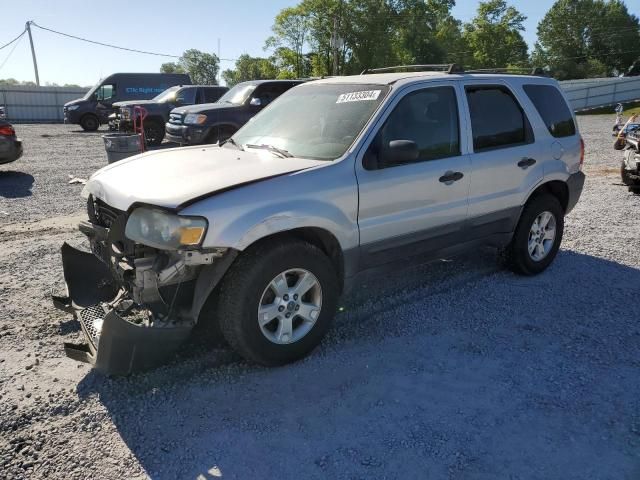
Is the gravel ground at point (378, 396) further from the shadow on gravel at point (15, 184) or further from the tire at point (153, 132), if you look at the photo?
the tire at point (153, 132)

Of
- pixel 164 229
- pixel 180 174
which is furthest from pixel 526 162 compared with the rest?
pixel 164 229

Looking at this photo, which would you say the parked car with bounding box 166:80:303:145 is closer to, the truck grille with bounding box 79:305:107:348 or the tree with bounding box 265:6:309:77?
the truck grille with bounding box 79:305:107:348

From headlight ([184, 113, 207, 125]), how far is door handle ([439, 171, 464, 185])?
8905 mm

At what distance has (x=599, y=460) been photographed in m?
2.73

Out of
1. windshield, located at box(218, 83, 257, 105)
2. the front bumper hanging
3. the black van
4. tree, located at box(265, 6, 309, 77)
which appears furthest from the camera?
tree, located at box(265, 6, 309, 77)

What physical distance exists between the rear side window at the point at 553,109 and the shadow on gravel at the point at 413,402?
1.83 metres

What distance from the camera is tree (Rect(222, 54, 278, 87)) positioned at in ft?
219

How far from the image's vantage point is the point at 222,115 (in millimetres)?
12305

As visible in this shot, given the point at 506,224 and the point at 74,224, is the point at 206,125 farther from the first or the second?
the point at 506,224

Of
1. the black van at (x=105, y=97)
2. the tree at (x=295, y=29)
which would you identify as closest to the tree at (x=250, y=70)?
the tree at (x=295, y=29)

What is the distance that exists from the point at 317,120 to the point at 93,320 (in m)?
2.20

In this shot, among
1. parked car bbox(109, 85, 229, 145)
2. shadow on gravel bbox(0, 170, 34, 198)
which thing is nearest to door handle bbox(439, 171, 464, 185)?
shadow on gravel bbox(0, 170, 34, 198)

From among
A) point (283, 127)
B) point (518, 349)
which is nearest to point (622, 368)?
point (518, 349)

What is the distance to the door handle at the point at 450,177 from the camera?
4211 millimetres
